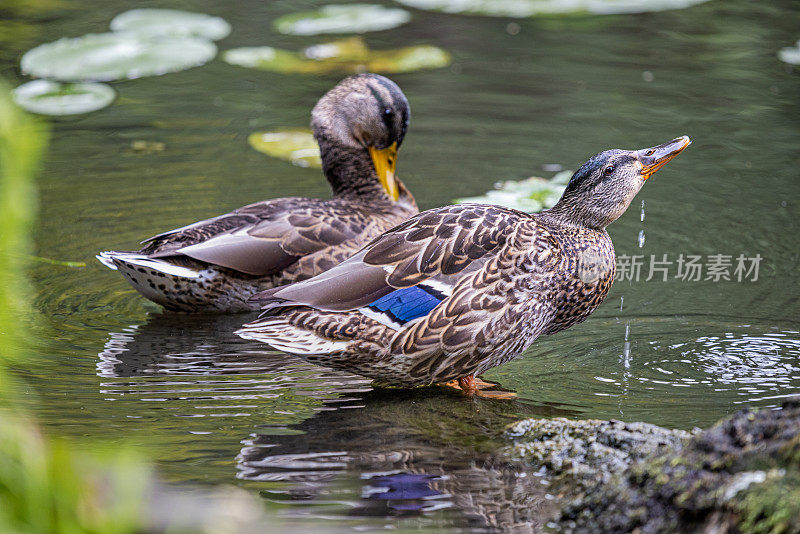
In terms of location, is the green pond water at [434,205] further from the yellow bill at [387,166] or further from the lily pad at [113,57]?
the yellow bill at [387,166]

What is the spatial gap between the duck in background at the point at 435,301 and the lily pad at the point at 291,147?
3464mm

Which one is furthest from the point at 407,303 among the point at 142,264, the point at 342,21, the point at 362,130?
the point at 342,21

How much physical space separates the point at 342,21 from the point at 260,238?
224 inches

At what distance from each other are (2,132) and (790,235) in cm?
620

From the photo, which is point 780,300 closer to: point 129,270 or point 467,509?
point 467,509

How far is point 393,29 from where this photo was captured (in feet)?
37.9

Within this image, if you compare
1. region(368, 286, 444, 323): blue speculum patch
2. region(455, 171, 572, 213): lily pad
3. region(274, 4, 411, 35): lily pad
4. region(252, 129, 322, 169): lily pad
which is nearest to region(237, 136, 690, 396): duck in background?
region(368, 286, 444, 323): blue speculum patch

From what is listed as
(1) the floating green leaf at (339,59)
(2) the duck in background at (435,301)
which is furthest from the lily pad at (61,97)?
(2) the duck in background at (435,301)

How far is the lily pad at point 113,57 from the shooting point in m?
9.04

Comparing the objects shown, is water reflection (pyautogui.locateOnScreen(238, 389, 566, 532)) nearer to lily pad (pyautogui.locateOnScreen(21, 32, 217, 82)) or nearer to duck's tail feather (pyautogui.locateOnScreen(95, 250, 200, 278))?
duck's tail feather (pyautogui.locateOnScreen(95, 250, 200, 278))

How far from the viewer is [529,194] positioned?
22.3ft

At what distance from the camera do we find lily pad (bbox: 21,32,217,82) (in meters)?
9.04

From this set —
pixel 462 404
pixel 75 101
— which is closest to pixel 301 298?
pixel 462 404

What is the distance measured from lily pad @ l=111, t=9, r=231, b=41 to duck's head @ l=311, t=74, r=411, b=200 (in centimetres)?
363
